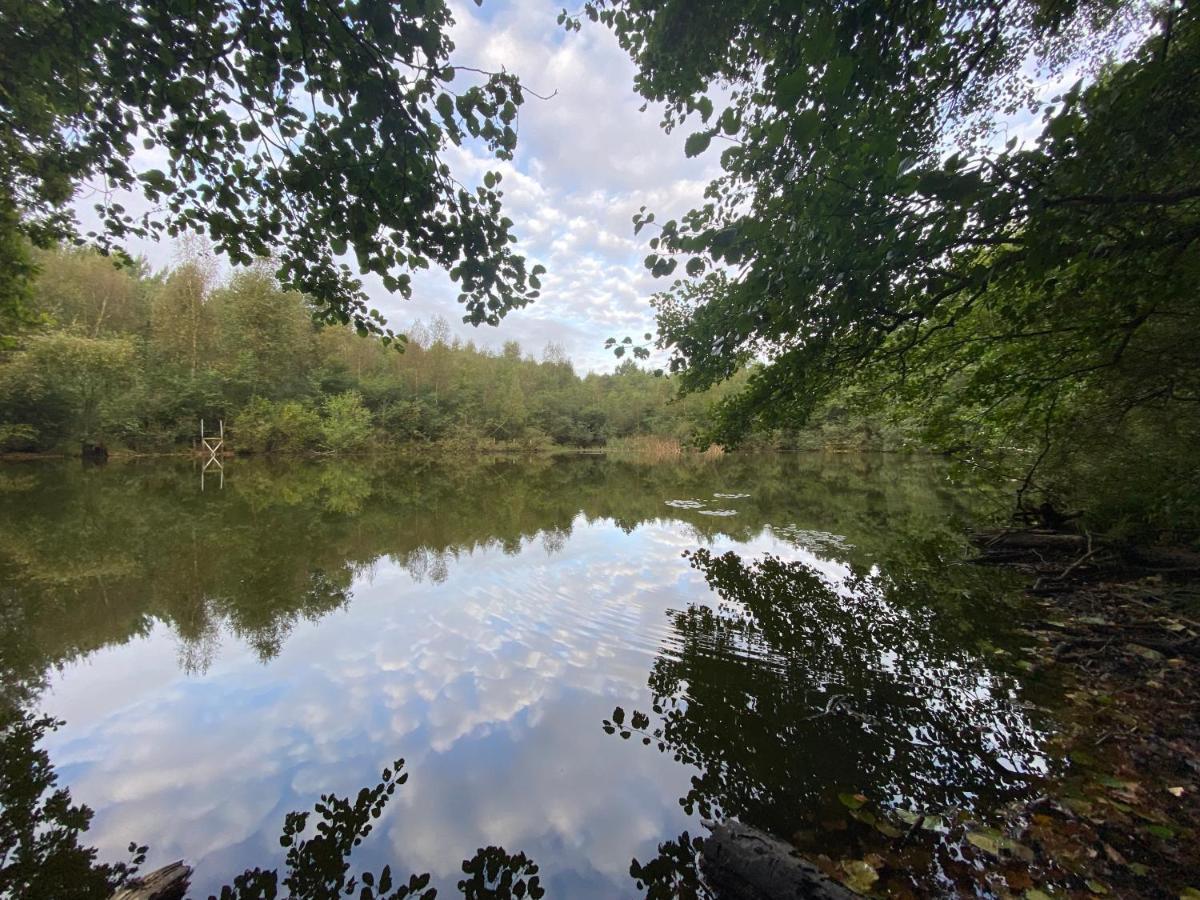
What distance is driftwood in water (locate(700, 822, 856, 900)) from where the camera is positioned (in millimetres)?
1626

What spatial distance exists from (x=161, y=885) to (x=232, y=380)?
31.5 metres

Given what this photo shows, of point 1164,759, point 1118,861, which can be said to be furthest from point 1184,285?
point 1118,861

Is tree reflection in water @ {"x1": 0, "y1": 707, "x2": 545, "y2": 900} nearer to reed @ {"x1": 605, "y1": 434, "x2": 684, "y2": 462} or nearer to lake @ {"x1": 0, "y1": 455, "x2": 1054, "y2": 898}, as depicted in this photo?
lake @ {"x1": 0, "y1": 455, "x2": 1054, "y2": 898}

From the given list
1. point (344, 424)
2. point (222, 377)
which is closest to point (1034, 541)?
point (344, 424)

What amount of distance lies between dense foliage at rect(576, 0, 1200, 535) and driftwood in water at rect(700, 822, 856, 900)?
2556 mm

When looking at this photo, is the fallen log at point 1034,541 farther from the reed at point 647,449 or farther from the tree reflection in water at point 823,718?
the reed at point 647,449

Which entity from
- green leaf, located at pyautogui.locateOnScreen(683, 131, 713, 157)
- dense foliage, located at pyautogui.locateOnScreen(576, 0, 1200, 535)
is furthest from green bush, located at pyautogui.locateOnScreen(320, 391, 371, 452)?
green leaf, located at pyautogui.locateOnScreen(683, 131, 713, 157)

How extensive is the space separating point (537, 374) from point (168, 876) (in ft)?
145

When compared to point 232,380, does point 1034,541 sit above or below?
below

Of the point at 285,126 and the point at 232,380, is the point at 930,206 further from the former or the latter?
the point at 232,380

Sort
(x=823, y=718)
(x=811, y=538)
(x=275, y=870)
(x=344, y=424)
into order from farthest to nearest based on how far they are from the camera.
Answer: (x=344, y=424) < (x=811, y=538) < (x=823, y=718) < (x=275, y=870)

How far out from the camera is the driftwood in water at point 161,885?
5.74ft

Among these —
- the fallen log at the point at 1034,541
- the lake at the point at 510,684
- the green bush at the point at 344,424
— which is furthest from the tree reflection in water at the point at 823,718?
the green bush at the point at 344,424

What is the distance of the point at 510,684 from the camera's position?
374 centimetres
